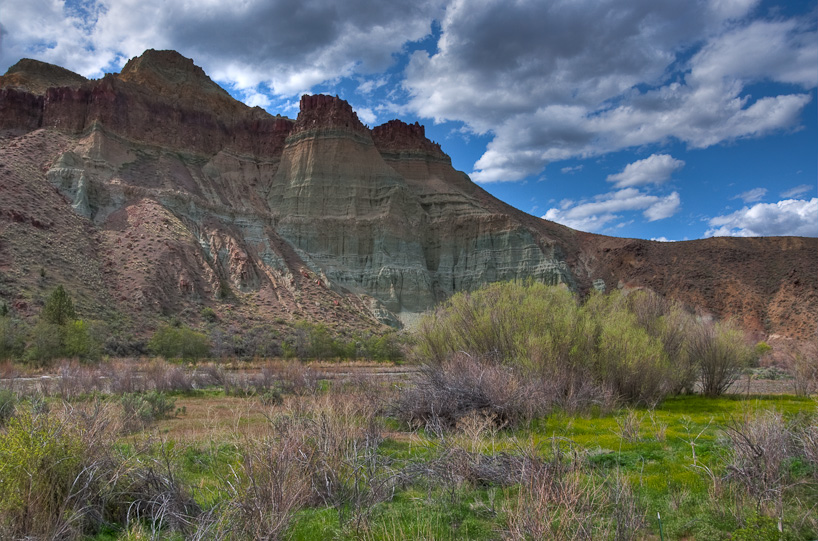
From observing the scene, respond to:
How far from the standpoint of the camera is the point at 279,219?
6241 cm

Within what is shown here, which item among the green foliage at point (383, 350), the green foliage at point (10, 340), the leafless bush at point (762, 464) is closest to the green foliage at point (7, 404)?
the leafless bush at point (762, 464)

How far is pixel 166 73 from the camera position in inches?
2908

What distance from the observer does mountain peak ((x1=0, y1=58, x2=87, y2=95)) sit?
64.4m

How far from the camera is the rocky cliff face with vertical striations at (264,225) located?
44969mm

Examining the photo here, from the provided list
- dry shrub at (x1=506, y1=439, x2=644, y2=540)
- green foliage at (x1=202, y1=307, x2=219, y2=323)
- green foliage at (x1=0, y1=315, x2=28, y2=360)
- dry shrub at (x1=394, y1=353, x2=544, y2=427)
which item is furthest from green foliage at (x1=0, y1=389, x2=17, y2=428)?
green foliage at (x1=202, y1=307, x2=219, y2=323)

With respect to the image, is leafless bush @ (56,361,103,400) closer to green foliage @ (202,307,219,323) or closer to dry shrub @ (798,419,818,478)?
dry shrub @ (798,419,818,478)

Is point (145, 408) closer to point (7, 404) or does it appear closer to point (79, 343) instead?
point (7, 404)

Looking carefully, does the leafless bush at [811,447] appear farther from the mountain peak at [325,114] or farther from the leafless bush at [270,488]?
the mountain peak at [325,114]

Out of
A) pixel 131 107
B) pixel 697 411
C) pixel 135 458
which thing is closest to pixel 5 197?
pixel 131 107

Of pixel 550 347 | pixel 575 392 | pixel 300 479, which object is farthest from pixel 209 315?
pixel 300 479

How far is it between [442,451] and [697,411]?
12.4 m

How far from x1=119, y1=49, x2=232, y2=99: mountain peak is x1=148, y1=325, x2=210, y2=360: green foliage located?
49169 mm

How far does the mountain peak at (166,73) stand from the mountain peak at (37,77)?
6.81 metres

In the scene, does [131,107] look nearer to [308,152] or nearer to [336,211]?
[308,152]
